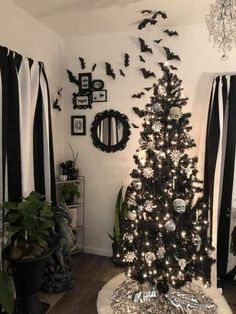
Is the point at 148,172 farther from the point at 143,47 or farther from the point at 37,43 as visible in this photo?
the point at 37,43

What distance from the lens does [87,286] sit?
9.09ft

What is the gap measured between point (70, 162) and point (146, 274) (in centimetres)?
167

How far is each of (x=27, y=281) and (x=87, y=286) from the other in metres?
0.80

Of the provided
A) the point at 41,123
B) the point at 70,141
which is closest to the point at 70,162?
the point at 70,141

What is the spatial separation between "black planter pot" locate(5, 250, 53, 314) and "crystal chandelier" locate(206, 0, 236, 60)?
7.02 ft

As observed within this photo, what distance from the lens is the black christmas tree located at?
2.30 m

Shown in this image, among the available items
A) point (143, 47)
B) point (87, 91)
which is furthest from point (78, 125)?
point (143, 47)

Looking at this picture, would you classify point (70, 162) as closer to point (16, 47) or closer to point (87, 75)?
point (87, 75)

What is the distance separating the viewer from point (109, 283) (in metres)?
2.70

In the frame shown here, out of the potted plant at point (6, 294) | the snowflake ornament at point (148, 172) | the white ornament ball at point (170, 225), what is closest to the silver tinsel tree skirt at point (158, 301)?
the white ornament ball at point (170, 225)

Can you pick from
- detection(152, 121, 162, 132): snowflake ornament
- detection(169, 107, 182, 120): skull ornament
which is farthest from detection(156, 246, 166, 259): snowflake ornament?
detection(169, 107, 182, 120): skull ornament

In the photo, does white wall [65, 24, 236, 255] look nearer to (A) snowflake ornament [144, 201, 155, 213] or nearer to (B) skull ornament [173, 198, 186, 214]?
(B) skull ornament [173, 198, 186, 214]

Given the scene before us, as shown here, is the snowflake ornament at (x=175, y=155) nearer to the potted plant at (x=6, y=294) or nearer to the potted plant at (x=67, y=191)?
the potted plant at (x=67, y=191)

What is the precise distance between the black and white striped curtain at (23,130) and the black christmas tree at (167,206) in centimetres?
107
